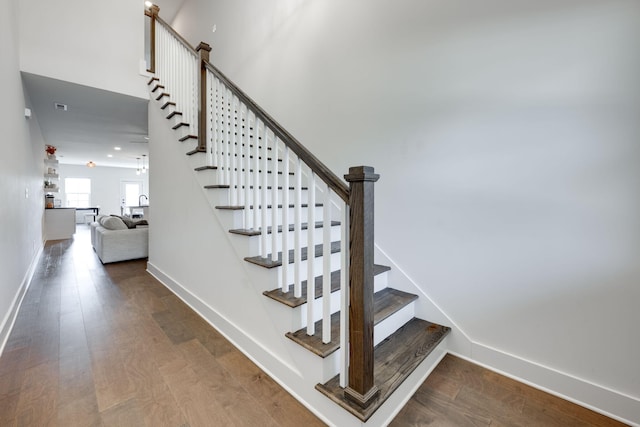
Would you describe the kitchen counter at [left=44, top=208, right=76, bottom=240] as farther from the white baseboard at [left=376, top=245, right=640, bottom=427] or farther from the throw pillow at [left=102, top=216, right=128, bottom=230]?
the white baseboard at [left=376, top=245, right=640, bottom=427]

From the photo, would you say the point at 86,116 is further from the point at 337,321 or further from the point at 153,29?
the point at 337,321

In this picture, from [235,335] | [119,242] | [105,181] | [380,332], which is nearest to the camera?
[380,332]

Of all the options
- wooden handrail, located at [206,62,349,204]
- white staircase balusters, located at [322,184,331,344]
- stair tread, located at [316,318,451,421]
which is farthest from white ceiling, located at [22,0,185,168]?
stair tread, located at [316,318,451,421]

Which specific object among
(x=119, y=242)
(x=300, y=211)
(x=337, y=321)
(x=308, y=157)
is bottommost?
(x=337, y=321)

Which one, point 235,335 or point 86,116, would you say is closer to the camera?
point 235,335

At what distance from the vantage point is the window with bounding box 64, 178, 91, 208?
449 inches

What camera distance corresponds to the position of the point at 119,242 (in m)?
4.49

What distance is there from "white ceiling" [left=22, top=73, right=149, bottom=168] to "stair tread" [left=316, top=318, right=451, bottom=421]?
4.36 m

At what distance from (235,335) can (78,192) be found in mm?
13671

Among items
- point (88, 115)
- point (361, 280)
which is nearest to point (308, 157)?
point (361, 280)

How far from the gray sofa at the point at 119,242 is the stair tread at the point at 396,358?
4542 mm

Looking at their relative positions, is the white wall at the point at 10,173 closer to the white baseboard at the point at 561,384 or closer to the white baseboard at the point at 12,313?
the white baseboard at the point at 12,313

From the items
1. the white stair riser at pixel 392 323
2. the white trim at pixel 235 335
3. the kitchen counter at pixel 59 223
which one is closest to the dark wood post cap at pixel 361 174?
the white stair riser at pixel 392 323

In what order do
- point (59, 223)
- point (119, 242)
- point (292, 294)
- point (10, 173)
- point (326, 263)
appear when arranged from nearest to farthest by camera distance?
point (326, 263) < point (292, 294) < point (10, 173) < point (119, 242) < point (59, 223)
